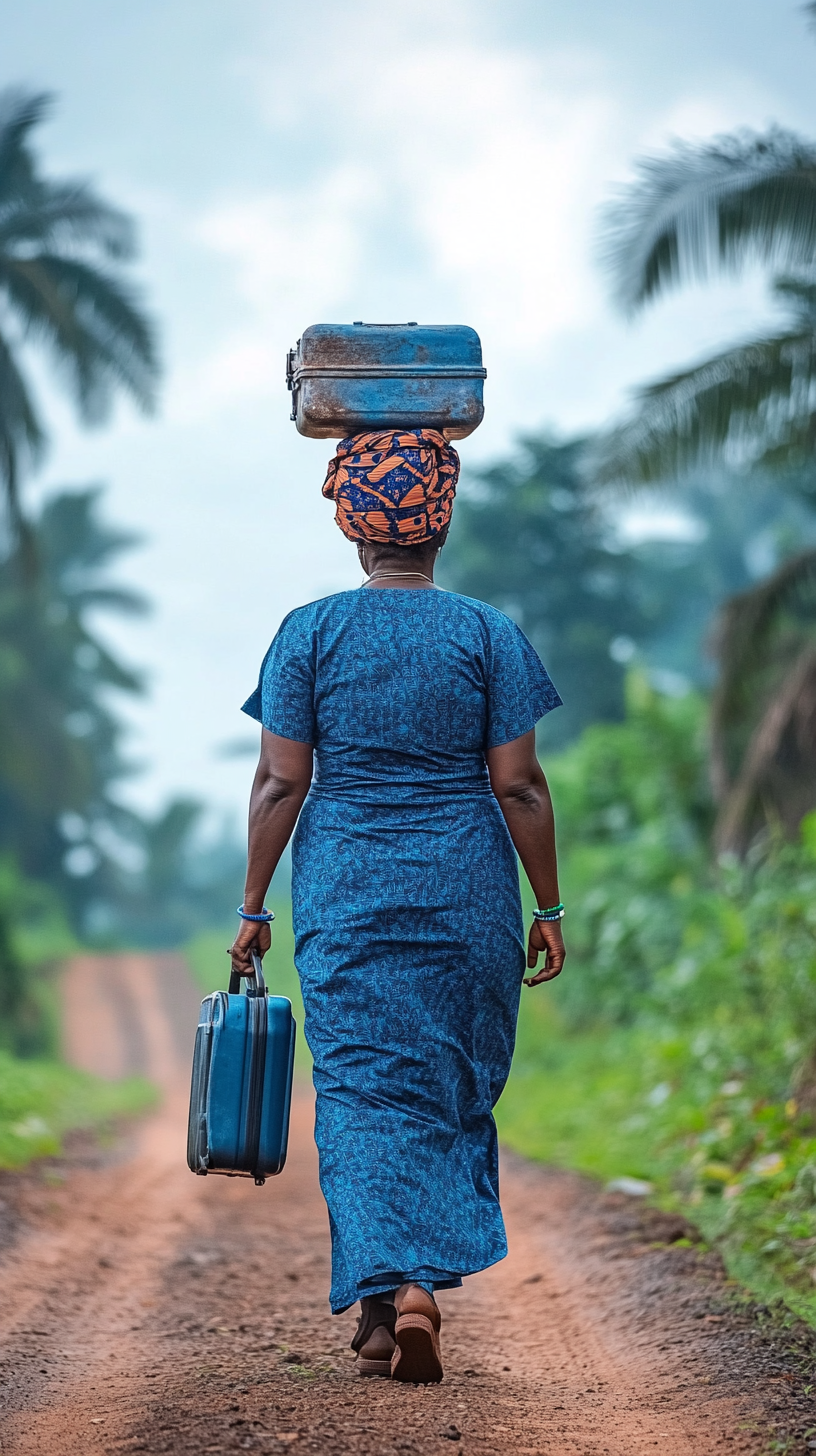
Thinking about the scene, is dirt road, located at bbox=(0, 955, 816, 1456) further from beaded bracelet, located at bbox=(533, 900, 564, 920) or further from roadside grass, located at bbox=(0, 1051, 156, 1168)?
beaded bracelet, located at bbox=(533, 900, 564, 920)

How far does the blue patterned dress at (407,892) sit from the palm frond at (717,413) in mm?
7066

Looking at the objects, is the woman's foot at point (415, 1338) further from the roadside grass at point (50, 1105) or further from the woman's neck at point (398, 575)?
the roadside grass at point (50, 1105)

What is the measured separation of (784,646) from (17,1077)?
7512 mm

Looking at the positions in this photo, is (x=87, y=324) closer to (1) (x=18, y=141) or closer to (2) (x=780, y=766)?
(1) (x=18, y=141)

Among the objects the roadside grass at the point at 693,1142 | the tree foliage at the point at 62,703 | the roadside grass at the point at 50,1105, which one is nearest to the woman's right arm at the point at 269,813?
the roadside grass at the point at 693,1142

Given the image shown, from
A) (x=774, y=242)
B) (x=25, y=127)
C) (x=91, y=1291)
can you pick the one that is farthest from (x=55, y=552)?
(x=91, y=1291)

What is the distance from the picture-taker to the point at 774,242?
31.5 feet

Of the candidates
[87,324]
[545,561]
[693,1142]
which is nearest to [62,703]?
[545,561]

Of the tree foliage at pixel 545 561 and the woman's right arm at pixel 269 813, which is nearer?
the woman's right arm at pixel 269 813

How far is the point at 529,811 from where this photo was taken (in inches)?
130

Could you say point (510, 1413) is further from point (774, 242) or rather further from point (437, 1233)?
point (774, 242)

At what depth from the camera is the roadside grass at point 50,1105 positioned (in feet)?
24.0

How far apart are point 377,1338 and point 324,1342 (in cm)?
60

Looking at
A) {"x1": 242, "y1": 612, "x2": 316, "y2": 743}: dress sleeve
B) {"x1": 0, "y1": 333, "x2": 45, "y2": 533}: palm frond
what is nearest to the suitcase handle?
{"x1": 242, "y1": 612, "x2": 316, "y2": 743}: dress sleeve
